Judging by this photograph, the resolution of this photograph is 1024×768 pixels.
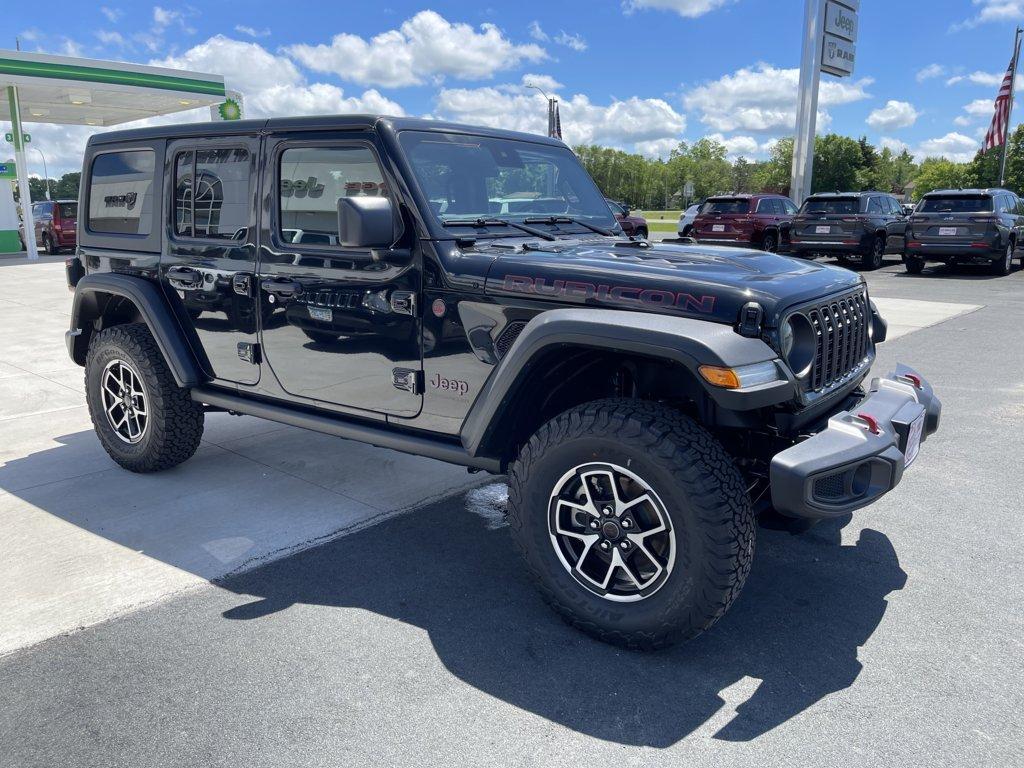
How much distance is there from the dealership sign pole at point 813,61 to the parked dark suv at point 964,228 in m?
8.57

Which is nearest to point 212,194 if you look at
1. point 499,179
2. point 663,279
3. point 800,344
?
point 499,179

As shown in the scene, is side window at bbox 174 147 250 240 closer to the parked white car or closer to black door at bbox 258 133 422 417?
black door at bbox 258 133 422 417

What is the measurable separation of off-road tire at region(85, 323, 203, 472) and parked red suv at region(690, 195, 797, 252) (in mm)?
15224

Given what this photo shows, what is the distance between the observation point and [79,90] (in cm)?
2162

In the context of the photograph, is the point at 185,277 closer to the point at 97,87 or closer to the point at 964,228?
the point at 964,228

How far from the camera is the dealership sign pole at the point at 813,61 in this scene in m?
23.8

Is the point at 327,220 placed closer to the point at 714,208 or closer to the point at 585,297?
the point at 585,297

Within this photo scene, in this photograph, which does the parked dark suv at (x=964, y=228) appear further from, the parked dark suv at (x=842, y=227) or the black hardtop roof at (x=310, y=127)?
the black hardtop roof at (x=310, y=127)

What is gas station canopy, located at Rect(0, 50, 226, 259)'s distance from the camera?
20.3 meters

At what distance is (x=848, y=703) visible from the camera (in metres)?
2.51

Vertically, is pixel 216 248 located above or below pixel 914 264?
above

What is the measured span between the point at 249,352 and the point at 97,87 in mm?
21307

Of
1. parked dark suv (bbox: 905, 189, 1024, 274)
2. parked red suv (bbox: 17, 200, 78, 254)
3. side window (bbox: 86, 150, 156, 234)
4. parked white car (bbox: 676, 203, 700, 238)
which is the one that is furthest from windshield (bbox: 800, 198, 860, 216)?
parked red suv (bbox: 17, 200, 78, 254)

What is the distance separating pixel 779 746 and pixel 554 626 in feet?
3.04
